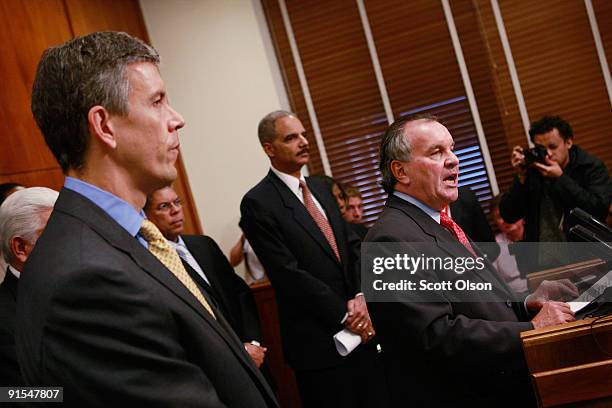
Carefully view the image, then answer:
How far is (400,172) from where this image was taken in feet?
7.35

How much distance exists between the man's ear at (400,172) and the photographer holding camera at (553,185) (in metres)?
1.49

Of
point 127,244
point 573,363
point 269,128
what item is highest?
point 269,128

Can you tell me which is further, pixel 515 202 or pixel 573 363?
pixel 515 202

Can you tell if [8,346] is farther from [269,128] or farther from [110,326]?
[269,128]

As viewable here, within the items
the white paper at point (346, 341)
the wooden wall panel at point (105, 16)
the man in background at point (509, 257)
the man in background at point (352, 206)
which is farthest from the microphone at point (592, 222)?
the wooden wall panel at point (105, 16)

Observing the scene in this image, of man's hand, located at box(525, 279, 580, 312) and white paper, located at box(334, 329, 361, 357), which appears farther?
white paper, located at box(334, 329, 361, 357)

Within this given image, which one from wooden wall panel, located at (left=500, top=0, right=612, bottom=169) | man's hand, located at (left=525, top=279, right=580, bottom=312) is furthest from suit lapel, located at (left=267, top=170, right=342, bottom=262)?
wooden wall panel, located at (left=500, top=0, right=612, bottom=169)

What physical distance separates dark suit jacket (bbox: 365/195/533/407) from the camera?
153 cm

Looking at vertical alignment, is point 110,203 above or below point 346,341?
above

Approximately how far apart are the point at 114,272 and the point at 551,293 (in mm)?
1539

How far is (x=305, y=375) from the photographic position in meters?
3.31

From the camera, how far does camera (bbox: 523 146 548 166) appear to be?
11.7ft

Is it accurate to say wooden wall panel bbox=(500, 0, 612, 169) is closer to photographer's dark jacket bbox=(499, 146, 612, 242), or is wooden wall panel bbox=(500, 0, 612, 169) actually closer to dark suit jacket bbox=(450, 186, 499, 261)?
photographer's dark jacket bbox=(499, 146, 612, 242)

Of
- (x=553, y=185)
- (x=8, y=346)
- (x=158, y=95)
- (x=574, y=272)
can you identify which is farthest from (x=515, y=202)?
(x=158, y=95)
